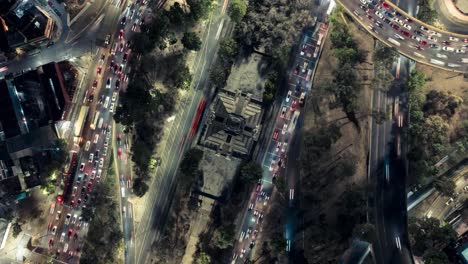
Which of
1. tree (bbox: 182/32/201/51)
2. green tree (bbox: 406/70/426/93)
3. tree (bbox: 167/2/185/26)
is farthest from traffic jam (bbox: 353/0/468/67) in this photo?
tree (bbox: 167/2/185/26)

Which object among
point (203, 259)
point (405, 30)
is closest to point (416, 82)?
point (405, 30)

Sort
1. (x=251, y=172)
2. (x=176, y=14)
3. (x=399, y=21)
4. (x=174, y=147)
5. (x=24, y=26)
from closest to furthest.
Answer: (x=251, y=172), (x=176, y=14), (x=399, y=21), (x=24, y=26), (x=174, y=147)

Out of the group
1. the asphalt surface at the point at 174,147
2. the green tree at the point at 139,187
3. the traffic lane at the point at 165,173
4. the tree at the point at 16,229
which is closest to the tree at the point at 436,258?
the asphalt surface at the point at 174,147

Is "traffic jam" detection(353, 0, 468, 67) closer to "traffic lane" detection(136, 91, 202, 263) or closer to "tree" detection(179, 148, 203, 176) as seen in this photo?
"traffic lane" detection(136, 91, 202, 263)

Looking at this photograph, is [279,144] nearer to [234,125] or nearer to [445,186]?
[234,125]

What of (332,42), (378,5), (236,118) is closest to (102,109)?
(236,118)

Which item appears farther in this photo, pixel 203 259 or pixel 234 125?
pixel 234 125

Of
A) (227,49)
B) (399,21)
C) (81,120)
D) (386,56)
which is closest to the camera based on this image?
(386,56)

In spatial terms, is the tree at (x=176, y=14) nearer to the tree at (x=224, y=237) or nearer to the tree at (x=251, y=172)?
the tree at (x=251, y=172)
